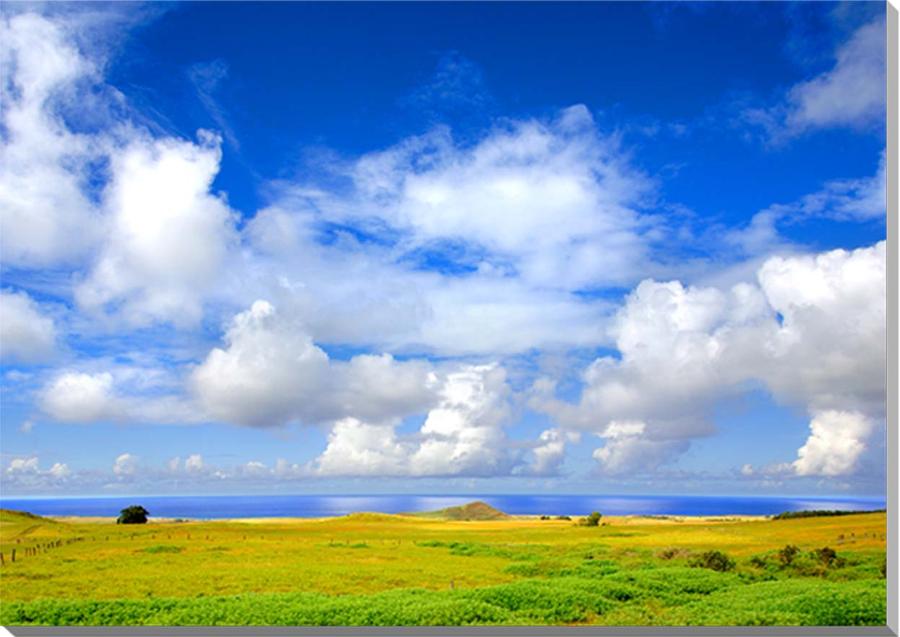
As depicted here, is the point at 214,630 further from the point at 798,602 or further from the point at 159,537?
the point at 798,602

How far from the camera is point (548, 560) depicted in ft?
40.3

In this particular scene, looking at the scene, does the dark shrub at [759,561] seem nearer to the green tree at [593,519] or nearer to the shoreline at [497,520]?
the shoreline at [497,520]

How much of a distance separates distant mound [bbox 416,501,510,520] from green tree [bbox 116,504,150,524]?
5.61 meters

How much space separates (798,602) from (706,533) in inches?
118

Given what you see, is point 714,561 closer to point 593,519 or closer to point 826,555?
point 826,555

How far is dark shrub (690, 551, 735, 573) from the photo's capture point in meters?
12.1

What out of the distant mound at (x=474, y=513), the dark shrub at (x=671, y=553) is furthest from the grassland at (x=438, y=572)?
the distant mound at (x=474, y=513)

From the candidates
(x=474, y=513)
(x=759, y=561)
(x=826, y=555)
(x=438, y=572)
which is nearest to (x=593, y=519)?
(x=474, y=513)

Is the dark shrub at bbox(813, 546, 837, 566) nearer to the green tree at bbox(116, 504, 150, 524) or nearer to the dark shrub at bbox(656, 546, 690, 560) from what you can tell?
the dark shrub at bbox(656, 546, 690, 560)

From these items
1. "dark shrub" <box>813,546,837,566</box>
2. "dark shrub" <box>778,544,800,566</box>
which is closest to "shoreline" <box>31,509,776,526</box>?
"dark shrub" <box>778,544,800,566</box>

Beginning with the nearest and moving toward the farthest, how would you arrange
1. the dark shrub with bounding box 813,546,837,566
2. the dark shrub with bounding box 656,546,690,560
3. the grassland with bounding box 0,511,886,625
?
the grassland with bounding box 0,511,886,625 → the dark shrub with bounding box 813,546,837,566 → the dark shrub with bounding box 656,546,690,560

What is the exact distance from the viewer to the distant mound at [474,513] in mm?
14117

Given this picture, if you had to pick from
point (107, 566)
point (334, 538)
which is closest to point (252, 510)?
point (334, 538)

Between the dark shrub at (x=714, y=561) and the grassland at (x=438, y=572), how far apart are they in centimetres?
6
